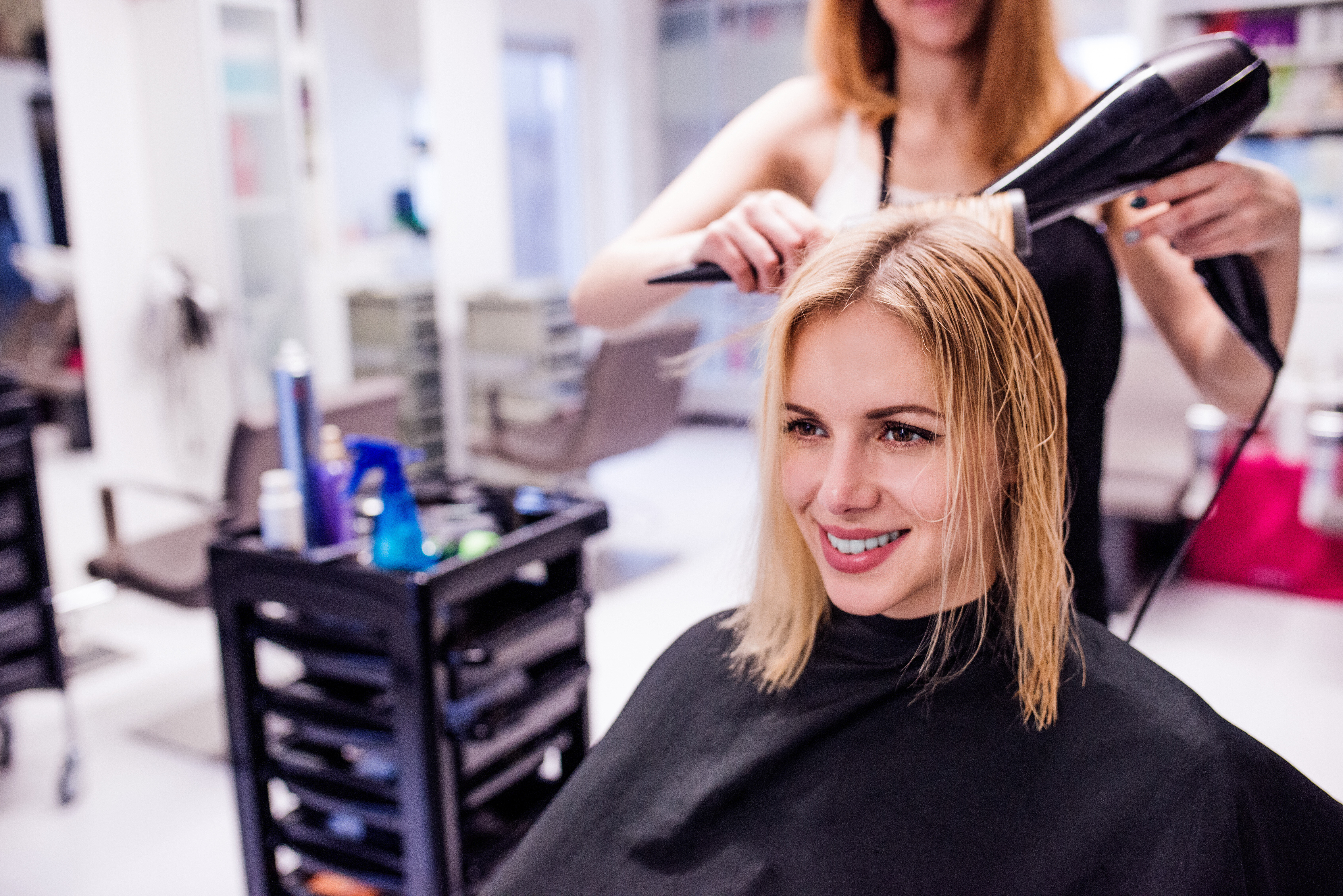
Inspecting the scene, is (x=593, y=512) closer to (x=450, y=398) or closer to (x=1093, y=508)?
(x=1093, y=508)

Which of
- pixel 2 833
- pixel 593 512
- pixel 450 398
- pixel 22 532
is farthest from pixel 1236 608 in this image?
pixel 450 398

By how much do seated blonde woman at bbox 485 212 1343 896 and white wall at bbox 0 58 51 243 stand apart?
2.49 m

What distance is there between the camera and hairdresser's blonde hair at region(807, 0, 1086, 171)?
35.7 inches

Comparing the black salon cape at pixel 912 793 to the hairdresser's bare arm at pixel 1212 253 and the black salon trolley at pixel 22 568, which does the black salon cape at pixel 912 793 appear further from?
the black salon trolley at pixel 22 568

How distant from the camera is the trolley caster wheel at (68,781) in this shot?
224 cm

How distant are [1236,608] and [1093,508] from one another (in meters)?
0.90

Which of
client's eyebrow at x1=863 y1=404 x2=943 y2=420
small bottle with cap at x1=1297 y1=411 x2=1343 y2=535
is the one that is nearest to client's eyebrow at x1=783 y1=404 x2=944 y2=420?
client's eyebrow at x1=863 y1=404 x2=943 y2=420

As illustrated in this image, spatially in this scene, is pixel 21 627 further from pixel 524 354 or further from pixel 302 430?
pixel 524 354

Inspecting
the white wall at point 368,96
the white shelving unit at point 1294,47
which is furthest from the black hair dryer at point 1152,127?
the white shelving unit at point 1294,47

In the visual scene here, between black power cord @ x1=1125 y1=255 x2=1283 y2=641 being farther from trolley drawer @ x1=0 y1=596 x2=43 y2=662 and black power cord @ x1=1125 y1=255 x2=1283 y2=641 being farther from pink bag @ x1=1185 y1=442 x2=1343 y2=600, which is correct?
trolley drawer @ x1=0 y1=596 x2=43 y2=662

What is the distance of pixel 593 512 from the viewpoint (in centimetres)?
170

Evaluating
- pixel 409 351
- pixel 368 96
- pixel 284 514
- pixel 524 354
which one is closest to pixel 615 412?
pixel 524 354

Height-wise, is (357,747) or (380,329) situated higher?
(380,329)

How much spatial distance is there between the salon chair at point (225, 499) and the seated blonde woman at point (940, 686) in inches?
61.7
